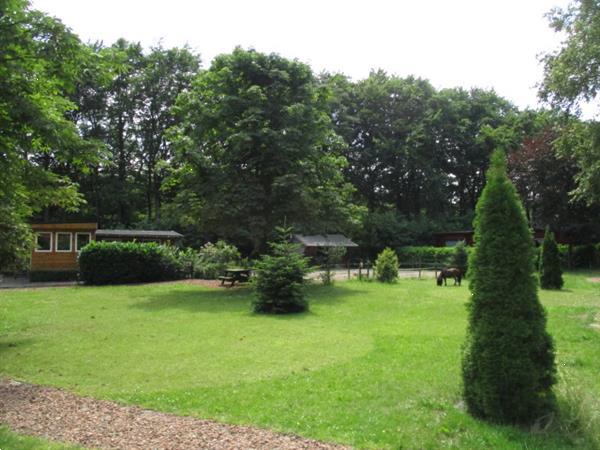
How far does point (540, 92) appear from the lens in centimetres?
2117

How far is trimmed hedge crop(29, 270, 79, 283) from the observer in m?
26.7

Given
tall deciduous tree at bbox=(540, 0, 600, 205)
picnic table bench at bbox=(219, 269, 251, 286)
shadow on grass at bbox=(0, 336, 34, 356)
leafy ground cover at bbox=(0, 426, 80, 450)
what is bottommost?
shadow on grass at bbox=(0, 336, 34, 356)

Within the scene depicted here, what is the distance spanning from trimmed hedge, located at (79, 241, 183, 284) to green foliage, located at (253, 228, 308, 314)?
12.2 metres

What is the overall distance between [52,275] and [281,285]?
18.2 m

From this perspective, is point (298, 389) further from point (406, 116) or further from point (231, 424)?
point (406, 116)

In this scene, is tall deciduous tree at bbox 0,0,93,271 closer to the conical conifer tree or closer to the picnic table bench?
the conical conifer tree

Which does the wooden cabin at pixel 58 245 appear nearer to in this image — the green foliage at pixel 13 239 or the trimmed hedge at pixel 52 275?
the trimmed hedge at pixel 52 275

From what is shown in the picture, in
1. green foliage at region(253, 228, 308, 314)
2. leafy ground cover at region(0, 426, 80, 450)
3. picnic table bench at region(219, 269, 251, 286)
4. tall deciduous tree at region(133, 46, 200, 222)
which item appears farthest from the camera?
tall deciduous tree at region(133, 46, 200, 222)

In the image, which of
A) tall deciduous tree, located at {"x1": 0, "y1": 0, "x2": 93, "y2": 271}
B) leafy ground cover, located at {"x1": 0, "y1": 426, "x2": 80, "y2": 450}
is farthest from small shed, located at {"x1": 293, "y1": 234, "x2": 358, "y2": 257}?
leafy ground cover, located at {"x1": 0, "y1": 426, "x2": 80, "y2": 450}

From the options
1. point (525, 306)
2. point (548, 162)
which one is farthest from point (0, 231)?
point (548, 162)

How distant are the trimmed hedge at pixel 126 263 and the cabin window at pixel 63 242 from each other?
601 cm

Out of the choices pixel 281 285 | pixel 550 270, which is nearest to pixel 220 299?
pixel 281 285

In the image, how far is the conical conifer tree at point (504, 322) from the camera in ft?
17.0

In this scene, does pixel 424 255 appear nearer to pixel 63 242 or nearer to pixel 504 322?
pixel 63 242
